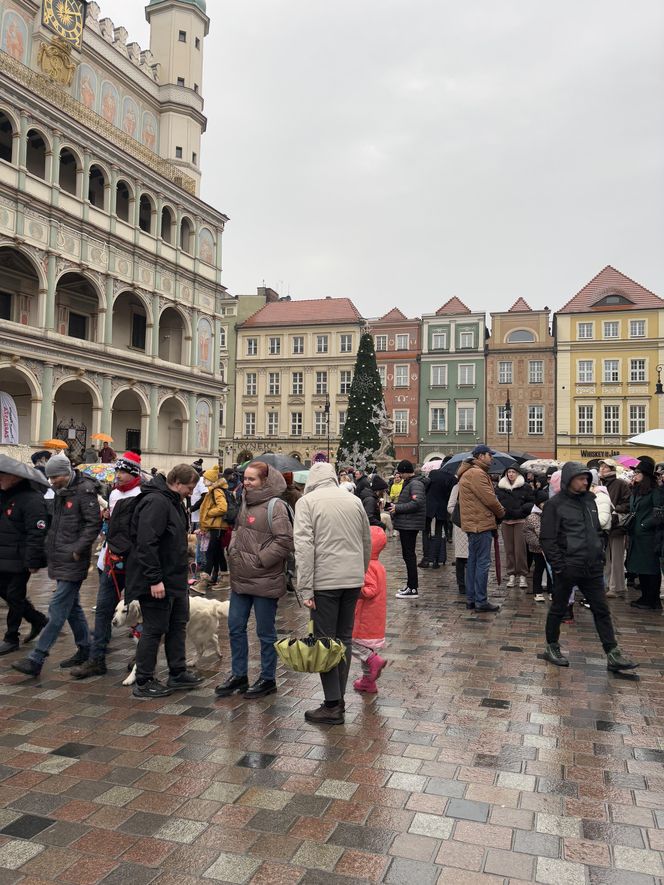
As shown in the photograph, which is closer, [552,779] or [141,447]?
[552,779]

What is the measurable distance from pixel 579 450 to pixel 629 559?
4571 centimetres

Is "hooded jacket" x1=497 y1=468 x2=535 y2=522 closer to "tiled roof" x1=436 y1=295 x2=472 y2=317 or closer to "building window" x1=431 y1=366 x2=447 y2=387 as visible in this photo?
"building window" x1=431 y1=366 x2=447 y2=387

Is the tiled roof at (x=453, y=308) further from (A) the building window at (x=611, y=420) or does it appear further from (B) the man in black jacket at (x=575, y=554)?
(B) the man in black jacket at (x=575, y=554)

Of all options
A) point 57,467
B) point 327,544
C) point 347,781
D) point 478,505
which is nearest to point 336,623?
point 327,544

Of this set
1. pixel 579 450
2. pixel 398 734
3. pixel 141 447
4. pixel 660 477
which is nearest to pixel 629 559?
pixel 660 477

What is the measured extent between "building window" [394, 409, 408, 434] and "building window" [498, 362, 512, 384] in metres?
8.01

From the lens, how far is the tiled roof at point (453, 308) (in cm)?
5619

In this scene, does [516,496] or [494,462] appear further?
[494,462]

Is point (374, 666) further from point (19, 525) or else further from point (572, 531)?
point (19, 525)

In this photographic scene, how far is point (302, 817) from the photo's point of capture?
11.6 ft

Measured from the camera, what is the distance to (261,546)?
5551 millimetres

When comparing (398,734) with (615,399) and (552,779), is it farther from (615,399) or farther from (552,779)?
(615,399)

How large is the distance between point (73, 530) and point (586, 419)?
51921mm

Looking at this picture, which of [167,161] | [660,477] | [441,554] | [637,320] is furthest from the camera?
[637,320]
